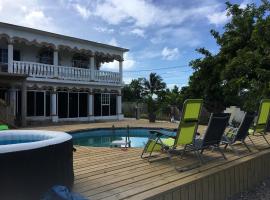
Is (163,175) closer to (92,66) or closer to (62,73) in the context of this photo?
(62,73)

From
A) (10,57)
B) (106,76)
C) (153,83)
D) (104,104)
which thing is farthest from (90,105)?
(153,83)

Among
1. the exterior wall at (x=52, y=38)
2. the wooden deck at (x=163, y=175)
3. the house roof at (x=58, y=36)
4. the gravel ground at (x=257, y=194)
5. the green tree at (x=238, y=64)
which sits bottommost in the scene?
the gravel ground at (x=257, y=194)

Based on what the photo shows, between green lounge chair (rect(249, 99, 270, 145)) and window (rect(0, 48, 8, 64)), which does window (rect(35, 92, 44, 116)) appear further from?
green lounge chair (rect(249, 99, 270, 145))

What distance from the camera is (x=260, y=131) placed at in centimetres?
902

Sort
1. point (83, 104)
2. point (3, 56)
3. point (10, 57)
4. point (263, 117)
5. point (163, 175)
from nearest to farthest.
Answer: point (163, 175)
point (263, 117)
point (10, 57)
point (3, 56)
point (83, 104)

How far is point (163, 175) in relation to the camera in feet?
18.0

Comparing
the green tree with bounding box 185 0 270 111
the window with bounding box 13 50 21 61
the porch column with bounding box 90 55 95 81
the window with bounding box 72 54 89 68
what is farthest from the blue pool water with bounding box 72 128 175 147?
the window with bounding box 72 54 89 68

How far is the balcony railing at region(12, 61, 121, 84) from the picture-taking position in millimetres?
20609

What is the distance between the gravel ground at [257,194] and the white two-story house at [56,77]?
44.9ft

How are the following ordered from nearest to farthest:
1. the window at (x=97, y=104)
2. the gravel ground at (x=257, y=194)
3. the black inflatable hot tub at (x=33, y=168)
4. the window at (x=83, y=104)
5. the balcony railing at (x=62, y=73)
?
the black inflatable hot tub at (x=33, y=168) → the gravel ground at (x=257, y=194) → the balcony railing at (x=62, y=73) → the window at (x=83, y=104) → the window at (x=97, y=104)

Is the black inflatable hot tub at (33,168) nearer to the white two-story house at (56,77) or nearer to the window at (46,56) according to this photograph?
the white two-story house at (56,77)

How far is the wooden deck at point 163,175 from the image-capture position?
460cm

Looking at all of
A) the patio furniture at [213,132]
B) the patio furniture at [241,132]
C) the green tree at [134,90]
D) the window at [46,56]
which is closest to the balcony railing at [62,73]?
the window at [46,56]

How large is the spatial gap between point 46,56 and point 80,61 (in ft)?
10.3
